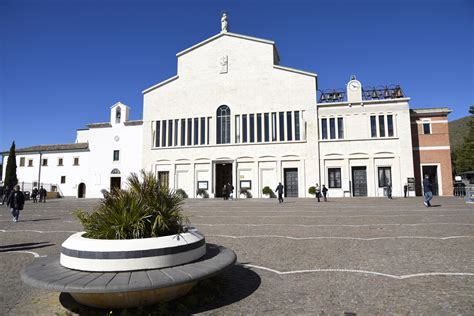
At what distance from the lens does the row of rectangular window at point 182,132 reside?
124ft

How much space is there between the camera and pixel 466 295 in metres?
4.34

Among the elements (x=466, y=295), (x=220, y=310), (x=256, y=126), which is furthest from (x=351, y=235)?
(x=256, y=126)

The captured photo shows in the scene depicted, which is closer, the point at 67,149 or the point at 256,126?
the point at 256,126

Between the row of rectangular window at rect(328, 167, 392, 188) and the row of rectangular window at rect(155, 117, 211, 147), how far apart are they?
49.5 ft

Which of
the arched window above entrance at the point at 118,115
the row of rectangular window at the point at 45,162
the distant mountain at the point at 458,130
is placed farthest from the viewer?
the distant mountain at the point at 458,130

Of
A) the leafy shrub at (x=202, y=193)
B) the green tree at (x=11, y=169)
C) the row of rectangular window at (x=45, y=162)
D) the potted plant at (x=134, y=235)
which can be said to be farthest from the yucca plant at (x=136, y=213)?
the green tree at (x=11, y=169)

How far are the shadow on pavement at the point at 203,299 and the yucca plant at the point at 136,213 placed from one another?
3.11 ft

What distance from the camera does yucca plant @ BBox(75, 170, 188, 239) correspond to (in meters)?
4.46

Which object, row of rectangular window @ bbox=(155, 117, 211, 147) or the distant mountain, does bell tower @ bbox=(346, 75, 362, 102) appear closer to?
row of rectangular window @ bbox=(155, 117, 211, 147)

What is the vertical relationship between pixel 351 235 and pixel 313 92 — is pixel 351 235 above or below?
below

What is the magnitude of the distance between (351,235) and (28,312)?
8.31m

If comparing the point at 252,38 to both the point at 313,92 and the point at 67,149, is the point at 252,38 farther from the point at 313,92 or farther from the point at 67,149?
the point at 67,149

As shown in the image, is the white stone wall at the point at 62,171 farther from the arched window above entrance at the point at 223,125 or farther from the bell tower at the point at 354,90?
the bell tower at the point at 354,90

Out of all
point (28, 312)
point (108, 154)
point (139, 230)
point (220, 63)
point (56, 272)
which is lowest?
point (28, 312)
